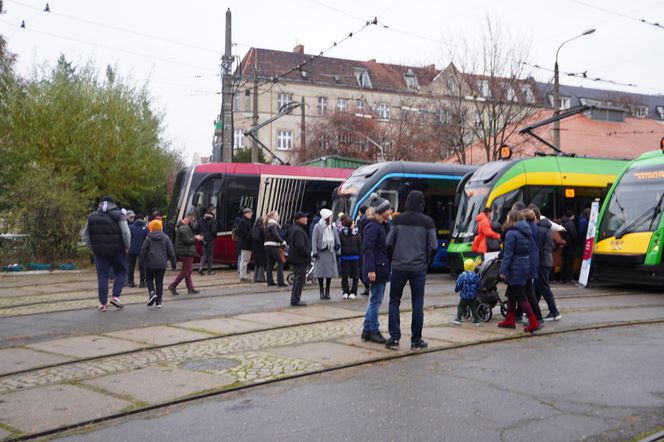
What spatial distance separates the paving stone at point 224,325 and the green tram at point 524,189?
26.4 feet

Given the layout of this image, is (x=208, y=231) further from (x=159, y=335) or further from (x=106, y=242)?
(x=159, y=335)

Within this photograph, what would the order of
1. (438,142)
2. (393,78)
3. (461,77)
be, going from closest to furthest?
(461,77)
(438,142)
(393,78)

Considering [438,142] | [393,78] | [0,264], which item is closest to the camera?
[0,264]

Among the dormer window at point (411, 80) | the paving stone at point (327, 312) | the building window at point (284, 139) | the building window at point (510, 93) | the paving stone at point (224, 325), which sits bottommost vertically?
the paving stone at point (224, 325)

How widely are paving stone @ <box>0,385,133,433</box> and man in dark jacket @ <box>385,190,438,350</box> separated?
343 centimetres

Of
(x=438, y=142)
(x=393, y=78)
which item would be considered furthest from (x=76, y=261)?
(x=393, y=78)

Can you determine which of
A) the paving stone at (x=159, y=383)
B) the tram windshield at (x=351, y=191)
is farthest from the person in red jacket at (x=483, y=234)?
the paving stone at (x=159, y=383)

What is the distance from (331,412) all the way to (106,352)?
3757 millimetres

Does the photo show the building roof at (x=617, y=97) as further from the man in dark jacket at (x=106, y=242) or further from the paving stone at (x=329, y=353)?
the paving stone at (x=329, y=353)

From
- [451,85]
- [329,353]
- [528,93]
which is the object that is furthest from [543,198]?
[528,93]

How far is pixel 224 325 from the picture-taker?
10617 mm

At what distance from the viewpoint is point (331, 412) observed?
6.04m

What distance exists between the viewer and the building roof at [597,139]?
1602 inches

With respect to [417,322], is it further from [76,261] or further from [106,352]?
[76,261]
